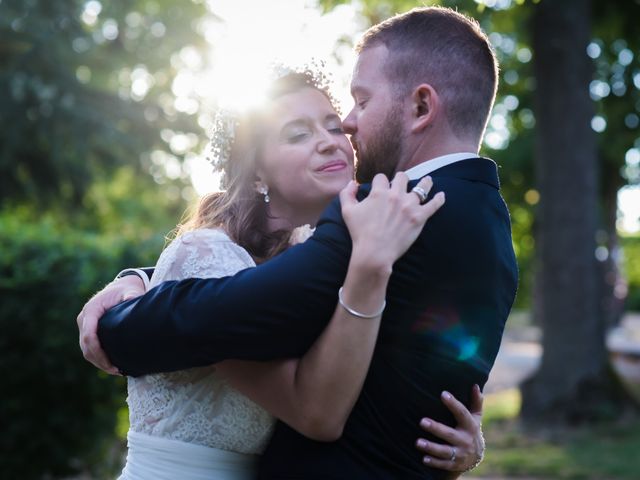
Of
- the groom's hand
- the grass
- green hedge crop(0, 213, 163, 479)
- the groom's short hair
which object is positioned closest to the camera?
the groom's short hair

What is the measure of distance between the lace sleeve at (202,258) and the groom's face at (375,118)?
47cm

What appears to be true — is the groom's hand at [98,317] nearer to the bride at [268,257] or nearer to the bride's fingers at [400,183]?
the bride at [268,257]

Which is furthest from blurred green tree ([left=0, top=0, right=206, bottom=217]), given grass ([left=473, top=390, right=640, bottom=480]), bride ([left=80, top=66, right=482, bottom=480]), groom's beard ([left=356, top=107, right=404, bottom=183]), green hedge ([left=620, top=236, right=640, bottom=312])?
green hedge ([left=620, top=236, right=640, bottom=312])

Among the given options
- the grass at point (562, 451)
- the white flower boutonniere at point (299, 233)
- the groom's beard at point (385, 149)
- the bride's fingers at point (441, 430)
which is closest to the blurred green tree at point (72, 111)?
the grass at point (562, 451)

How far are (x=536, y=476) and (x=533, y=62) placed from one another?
6070 mm

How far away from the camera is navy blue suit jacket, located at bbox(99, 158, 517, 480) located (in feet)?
7.35

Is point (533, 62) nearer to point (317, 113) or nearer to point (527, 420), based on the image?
point (527, 420)

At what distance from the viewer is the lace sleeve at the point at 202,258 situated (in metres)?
2.60

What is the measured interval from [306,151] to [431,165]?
57cm

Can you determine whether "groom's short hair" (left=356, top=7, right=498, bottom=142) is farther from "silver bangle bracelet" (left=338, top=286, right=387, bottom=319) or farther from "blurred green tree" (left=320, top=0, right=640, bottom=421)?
"blurred green tree" (left=320, top=0, right=640, bottom=421)

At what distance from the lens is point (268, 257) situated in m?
2.99

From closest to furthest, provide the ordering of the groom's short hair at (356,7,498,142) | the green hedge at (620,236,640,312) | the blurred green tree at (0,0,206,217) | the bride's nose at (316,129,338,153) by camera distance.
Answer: the groom's short hair at (356,7,498,142), the bride's nose at (316,129,338,153), the blurred green tree at (0,0,206,217), the green hedge at (620,236,640,312)

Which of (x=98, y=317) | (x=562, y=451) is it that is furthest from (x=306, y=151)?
(x=562, y=451)

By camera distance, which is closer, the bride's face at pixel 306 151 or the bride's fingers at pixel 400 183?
the bride's fingers at pixel 400 183
